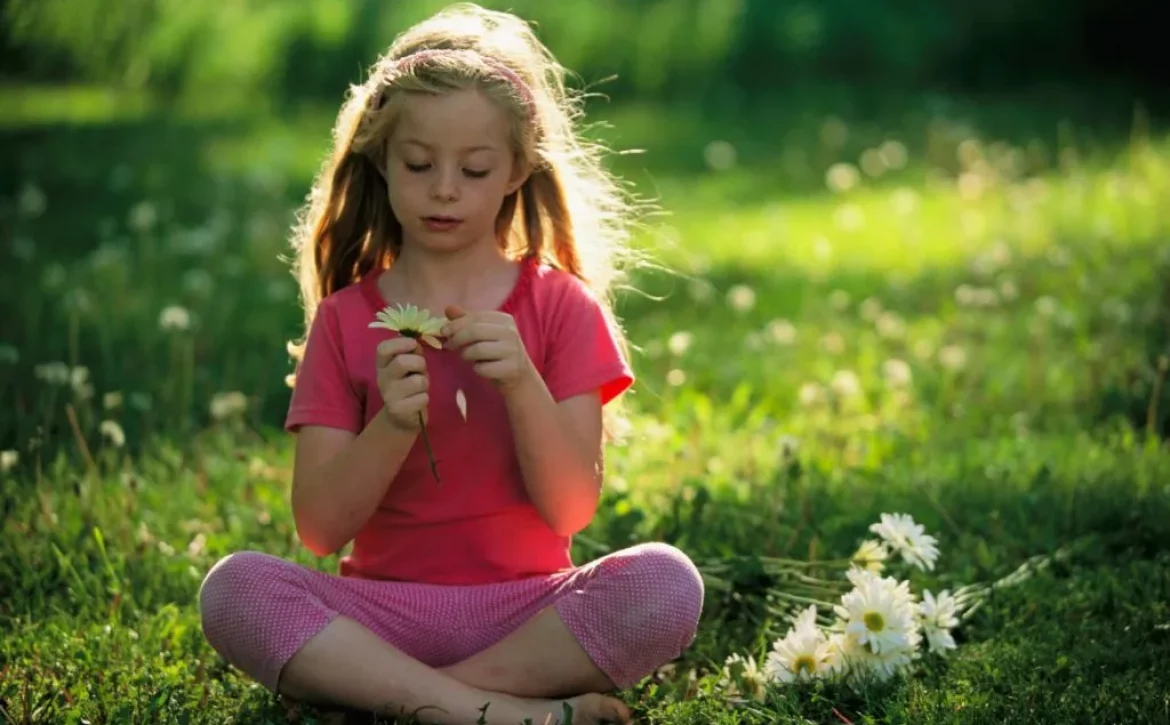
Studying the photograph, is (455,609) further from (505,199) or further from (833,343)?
(833,343)

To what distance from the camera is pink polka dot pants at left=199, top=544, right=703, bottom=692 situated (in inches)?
115

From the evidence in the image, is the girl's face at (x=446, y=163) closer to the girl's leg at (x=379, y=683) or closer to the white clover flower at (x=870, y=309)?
the girl's leg at (x=379, y=683)

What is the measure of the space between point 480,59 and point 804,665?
120 cm

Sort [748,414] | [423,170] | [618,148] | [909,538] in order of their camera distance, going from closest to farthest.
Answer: [423,170] < [909,538] < [748,414] < [618,148]

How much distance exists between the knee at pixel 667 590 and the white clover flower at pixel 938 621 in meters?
0.44

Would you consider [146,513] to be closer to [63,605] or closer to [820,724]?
[63,605]

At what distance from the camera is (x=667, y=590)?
2.98m

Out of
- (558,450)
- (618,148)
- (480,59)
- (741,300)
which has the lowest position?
(741,300)

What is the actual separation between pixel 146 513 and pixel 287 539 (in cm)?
38

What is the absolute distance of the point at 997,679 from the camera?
9.88ft

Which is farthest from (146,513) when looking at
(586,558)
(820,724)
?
(820,724)

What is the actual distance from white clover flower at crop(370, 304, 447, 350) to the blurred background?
3.44 ft

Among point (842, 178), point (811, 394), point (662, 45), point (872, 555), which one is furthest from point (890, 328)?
point (662, 45)

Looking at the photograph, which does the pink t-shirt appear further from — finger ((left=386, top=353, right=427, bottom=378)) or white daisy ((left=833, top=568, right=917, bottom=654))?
white daisy ((left=833, top=568, right=917, bottom=654))
